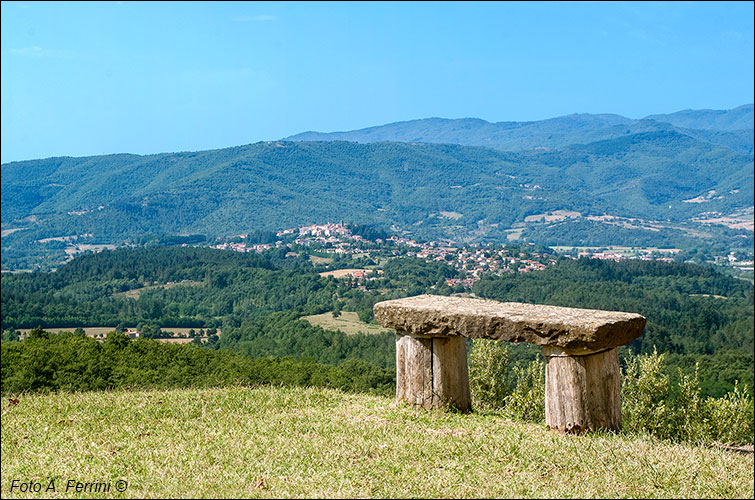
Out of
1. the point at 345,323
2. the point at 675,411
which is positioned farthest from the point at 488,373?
the point at 345,323

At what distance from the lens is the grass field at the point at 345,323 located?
67.0 metres

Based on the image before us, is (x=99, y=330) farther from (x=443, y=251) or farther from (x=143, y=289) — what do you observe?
(x=443, y=251)

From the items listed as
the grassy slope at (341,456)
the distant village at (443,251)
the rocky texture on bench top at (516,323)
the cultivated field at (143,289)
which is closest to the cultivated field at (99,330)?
the cultivated field at (143,289)

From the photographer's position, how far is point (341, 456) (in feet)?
23.9

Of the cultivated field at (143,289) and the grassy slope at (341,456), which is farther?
the cultivated field at (143,289)

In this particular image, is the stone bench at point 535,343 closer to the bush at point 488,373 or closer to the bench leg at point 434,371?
the bench leg at point 434,371

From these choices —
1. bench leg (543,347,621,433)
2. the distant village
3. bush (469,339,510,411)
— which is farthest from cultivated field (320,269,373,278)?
bench leg (543,347,621,433)

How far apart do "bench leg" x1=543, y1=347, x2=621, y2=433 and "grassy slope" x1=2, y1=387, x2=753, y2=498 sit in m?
0.31

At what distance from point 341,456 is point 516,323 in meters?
2.84

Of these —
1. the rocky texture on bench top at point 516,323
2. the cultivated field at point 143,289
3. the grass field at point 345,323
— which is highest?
the rocky texture on bench top at point 516,323

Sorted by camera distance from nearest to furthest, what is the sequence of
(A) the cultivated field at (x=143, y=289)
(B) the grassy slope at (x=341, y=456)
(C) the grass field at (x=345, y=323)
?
(B) the grassy slope at (x=341, y=456) < (C) the grass field at (x=345, y=323) < (A) the cultivated field at (x=143, y=289)

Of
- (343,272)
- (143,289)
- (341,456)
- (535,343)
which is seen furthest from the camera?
(343,272)

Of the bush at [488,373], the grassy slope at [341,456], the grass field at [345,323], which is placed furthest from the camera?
the grass field at [345,323]

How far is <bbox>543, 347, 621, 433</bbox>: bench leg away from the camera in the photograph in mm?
8531
